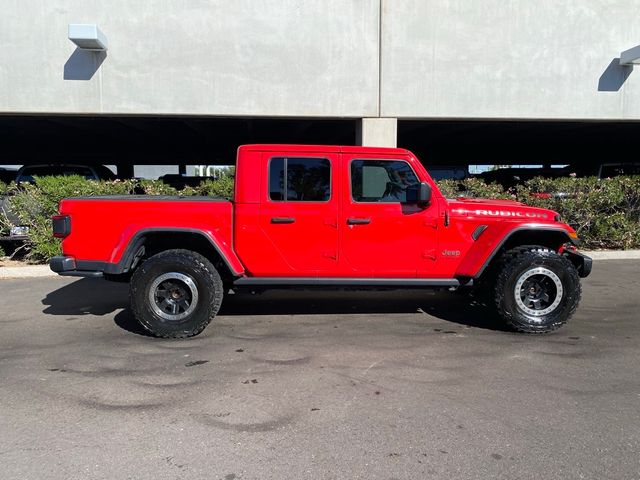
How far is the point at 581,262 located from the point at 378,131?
567cm

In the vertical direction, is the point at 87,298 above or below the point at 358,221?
below

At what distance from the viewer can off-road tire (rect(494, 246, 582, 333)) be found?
5.04 meters

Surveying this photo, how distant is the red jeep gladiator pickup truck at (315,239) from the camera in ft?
16.3

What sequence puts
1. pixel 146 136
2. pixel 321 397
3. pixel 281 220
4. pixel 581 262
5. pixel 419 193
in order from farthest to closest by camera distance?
pixel 146 136 → pixel 581 262 → pixel 281 220 → pixel 419 193 → pixel 321 397

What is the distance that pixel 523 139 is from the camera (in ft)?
73.3

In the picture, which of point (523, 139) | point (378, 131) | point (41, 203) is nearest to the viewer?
point (41, 203)

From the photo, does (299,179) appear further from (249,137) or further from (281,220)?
(249,137)

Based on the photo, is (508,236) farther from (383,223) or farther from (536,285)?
(383,223)

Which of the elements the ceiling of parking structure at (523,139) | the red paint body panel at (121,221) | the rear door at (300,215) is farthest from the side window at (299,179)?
the ceiling of parking structure at (523,139)

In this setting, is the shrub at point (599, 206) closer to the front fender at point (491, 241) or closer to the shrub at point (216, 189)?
the front fender at point (491, 241)

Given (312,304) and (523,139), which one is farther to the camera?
(523,139)

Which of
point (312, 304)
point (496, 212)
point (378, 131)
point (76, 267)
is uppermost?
point (378, 131)

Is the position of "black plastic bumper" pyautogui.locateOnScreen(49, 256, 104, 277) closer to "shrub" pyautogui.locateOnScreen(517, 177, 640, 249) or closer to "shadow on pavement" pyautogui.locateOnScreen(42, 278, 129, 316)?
"shadow on pavement" pyautogui.locateOnScreen(42, 278, 129, 316)

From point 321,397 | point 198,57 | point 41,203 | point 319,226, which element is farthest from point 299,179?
point 198,57
